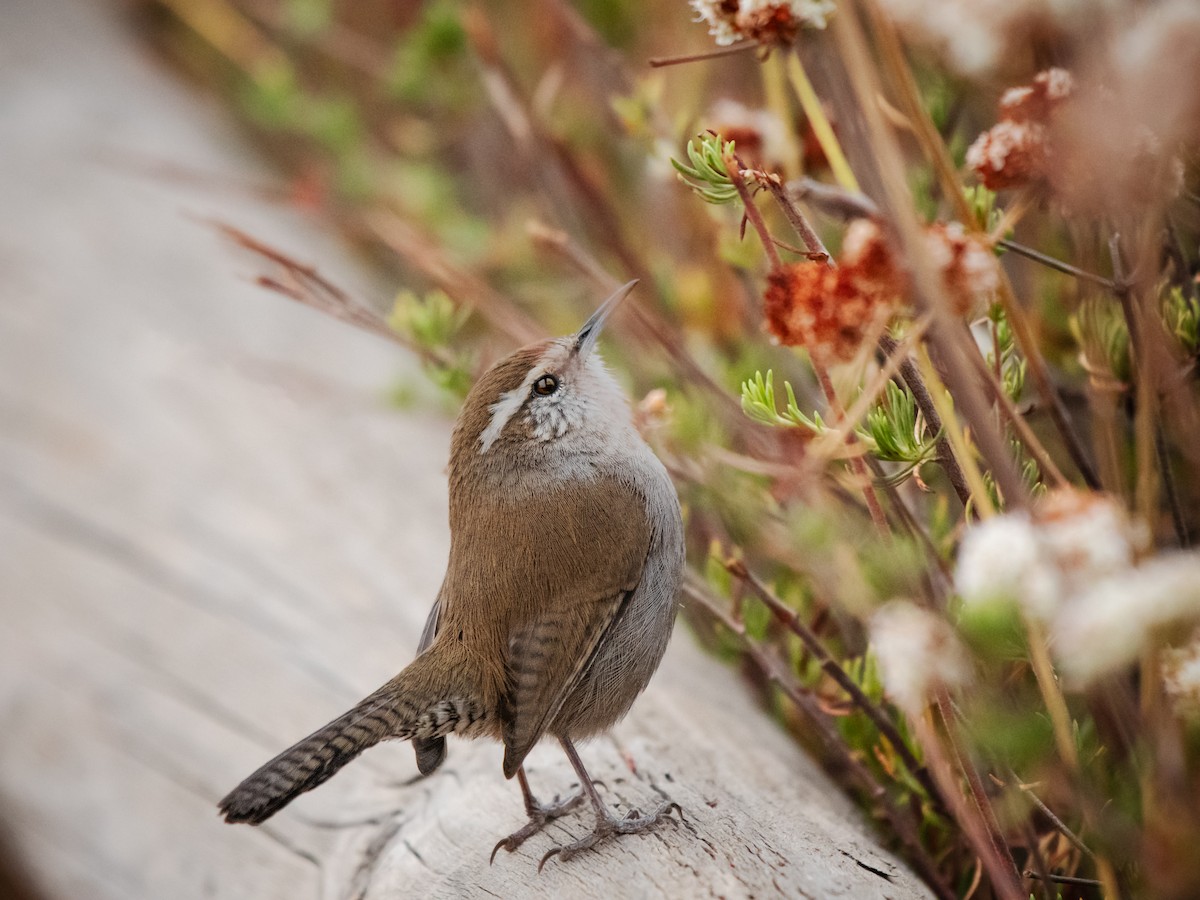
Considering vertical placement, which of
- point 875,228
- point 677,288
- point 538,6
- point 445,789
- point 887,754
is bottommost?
point 445,789

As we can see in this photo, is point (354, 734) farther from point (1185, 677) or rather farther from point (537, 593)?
point (1185, 677)

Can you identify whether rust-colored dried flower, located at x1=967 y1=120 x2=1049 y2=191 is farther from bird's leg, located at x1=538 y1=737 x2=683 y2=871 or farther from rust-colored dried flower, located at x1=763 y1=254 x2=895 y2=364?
bird's leg, located at x1=538 y1=737 x2=683 y2=871

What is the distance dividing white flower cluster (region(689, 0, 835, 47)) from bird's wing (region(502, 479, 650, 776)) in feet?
3.16

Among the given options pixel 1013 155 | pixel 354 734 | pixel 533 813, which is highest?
pixel 1013 155

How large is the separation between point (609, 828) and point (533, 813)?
0.21m

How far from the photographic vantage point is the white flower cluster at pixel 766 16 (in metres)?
1.31

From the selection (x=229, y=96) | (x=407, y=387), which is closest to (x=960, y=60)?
(x=407, y=387)

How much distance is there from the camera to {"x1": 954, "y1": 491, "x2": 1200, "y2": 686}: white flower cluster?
985 mm

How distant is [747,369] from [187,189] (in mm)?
3253

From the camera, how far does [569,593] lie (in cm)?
202

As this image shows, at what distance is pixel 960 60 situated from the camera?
1.45 metres

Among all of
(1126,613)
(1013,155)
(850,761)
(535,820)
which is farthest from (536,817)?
(1013,155)

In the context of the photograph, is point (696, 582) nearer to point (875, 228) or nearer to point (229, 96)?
point (875, 228)

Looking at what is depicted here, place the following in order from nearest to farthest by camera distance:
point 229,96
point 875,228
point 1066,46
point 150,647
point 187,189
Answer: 1. point 875,228
2. point 1066,46
3. point 150,647
4. point 187,189
5. point 229,96
